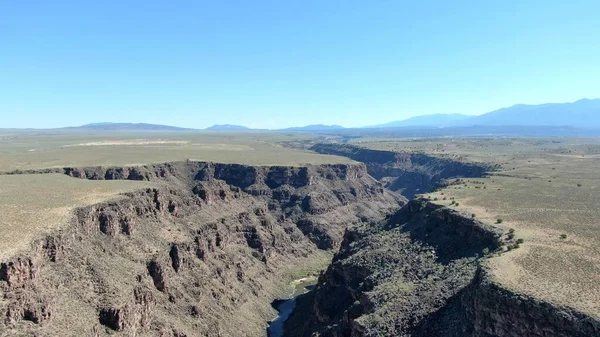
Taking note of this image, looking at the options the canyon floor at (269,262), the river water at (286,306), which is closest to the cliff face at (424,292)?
the canyon floor at (269,262)

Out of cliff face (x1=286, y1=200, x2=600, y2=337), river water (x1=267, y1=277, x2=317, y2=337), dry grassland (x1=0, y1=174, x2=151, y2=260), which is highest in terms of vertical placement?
dry grassland (x1=0, y1=174, x2=151, y2=260)

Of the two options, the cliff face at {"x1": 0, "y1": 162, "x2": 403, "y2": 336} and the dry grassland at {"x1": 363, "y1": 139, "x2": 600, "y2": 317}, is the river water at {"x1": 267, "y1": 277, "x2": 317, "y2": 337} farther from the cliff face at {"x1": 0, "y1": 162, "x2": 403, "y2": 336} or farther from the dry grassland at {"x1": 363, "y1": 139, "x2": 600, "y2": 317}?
the dry grassland at {"x1": 363, "y1": 139, "x2": 600, "y2": 317}

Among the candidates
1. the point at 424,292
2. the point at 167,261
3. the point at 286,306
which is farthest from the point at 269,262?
the point at 424,292

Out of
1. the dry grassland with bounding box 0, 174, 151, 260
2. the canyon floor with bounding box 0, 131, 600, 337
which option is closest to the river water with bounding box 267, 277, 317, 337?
the canyon floor with bounding box 0, 131, 600, 337

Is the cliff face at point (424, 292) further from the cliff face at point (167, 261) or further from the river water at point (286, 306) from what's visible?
the cliff face at point (167, 261)

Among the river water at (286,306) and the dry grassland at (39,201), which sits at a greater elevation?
the dry grassland at (39,201)

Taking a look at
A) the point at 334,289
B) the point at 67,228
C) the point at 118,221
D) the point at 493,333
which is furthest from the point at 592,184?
the point at 67,228
